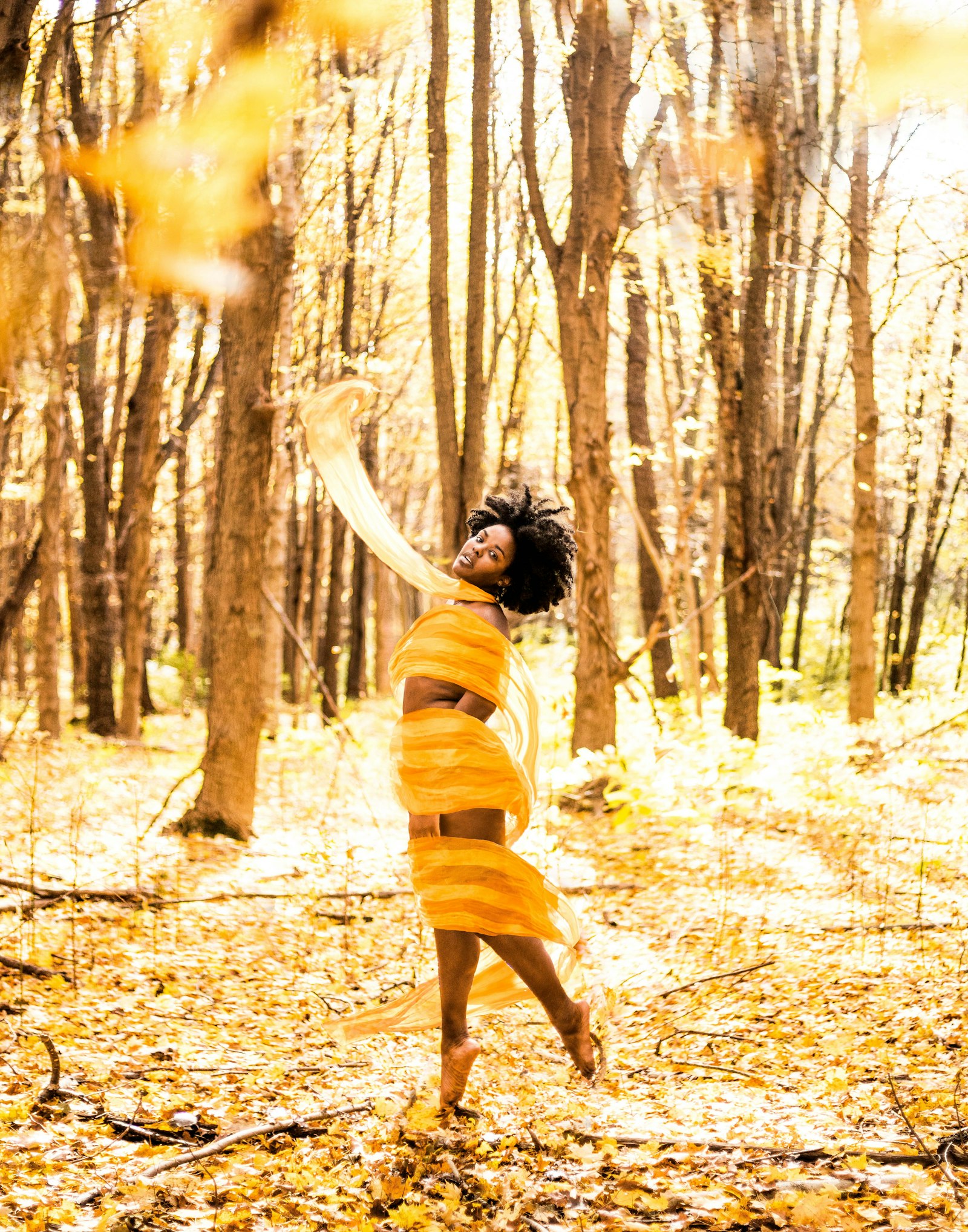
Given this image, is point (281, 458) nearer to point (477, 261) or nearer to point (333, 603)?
point (477, 261)

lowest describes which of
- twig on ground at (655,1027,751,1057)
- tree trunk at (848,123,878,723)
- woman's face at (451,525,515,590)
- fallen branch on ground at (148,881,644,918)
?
fallen branch on ground at (148,881,644,918)

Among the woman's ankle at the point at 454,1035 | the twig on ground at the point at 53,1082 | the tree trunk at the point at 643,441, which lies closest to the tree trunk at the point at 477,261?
the tree trunk at the point at 643,441

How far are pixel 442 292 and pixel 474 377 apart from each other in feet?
2.73

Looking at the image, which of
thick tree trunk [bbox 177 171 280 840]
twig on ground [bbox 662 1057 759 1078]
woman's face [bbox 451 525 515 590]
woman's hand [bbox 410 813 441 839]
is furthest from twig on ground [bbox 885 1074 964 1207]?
thick tree trunk [bbox 177 171 280 840]

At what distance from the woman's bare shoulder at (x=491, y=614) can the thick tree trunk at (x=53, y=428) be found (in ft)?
26.7

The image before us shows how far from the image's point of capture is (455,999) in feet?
12.7

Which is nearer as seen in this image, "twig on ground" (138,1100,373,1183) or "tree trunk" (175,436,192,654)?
"twig on ground" (138,1100,373,1183)

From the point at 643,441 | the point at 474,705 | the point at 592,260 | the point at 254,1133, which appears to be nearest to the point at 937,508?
the point at 643,441

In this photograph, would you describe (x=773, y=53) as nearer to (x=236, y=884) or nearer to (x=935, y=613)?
(x=236, y=884)

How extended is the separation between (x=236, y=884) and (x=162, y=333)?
7.99m

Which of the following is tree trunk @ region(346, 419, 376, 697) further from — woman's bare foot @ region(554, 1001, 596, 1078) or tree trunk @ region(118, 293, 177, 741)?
woman's bare foot @ region(554, 1001, 596, 1078)

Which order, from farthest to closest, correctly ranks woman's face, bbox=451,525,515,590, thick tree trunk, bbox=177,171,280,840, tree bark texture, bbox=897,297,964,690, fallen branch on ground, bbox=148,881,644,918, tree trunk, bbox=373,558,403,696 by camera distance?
tree trunk, bbox=373,558,403,696, tree bark texture, bbox=897,297,964,690, thick tree trunk, bbox=177,171,280,840, fallen branch on ground, bbox=148,881,644,918, woman's face, bbox=451,525,515,590

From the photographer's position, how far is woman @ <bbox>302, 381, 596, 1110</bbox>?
382 centimetres

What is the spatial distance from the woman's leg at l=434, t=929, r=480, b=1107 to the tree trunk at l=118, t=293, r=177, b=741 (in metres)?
10.5
